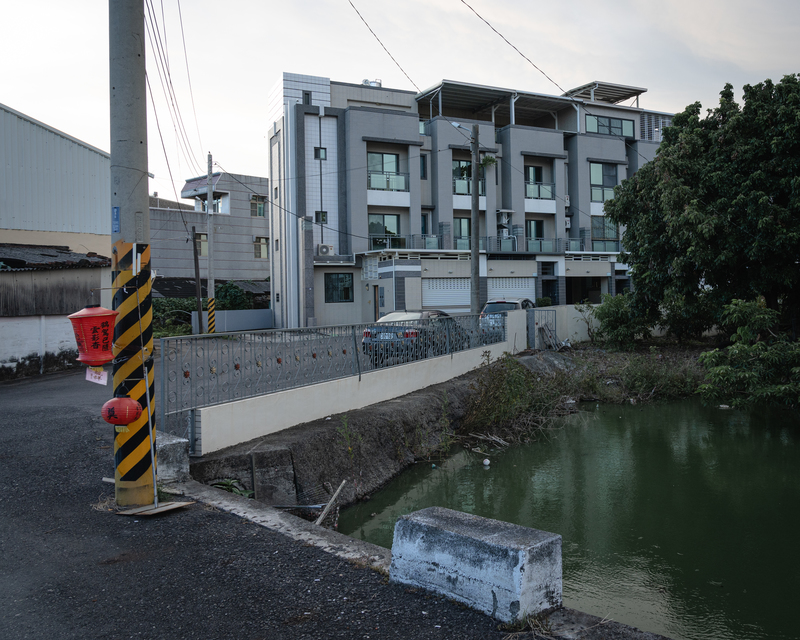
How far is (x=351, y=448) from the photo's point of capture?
8766 millimetres

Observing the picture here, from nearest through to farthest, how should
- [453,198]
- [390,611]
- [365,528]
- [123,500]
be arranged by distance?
[390,611]
[123,500]
[365,528]
[453,198]

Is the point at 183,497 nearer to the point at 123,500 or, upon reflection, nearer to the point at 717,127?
the point at 123,500

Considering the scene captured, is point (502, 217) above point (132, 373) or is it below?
above

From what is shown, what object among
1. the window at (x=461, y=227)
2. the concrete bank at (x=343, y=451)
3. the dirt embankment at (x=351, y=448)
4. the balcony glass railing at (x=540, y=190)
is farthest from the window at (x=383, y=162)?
the concrete bank at (x=343, y=451)

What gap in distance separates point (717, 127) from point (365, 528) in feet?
50.7

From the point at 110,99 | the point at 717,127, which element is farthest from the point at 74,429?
the point at 717,127

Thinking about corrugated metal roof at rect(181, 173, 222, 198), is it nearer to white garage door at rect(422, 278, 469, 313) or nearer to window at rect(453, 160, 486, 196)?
window at rect(453, 160, 486, 196)

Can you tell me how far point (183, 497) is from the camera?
5984mm

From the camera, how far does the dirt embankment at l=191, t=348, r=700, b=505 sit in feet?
23.7

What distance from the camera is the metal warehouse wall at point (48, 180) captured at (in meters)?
16.8

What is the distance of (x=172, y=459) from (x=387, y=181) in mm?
27532

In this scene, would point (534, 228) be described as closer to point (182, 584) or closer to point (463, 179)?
point (463, 179)

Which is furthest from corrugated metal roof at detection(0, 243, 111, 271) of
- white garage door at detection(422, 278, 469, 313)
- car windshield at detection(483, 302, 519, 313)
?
white garage door at detection(422, 278, 469, 313)

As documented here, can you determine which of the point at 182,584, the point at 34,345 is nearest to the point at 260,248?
the point at 34,345
